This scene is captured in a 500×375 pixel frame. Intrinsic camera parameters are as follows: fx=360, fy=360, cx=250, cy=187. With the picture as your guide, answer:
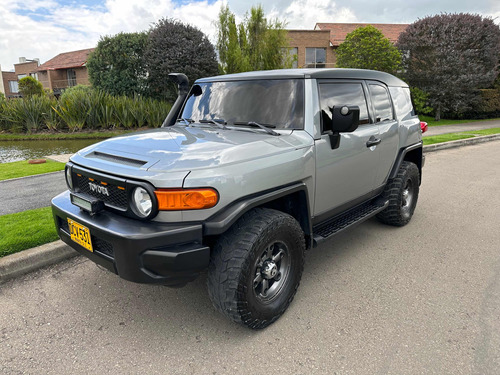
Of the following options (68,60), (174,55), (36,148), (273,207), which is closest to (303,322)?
(273,207)

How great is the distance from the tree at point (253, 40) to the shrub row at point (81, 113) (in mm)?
6674

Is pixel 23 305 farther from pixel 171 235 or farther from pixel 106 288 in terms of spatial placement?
pixel 171 235

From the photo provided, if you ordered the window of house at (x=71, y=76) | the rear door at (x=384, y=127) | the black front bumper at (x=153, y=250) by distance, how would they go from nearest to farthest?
the black front bumper at (x=153, y=250)
the rear door at (x=384, y=127)
the window of house at (x=71, y=76)

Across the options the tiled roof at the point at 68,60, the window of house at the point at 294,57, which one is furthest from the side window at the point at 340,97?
the tiled roof at the point at 68,60

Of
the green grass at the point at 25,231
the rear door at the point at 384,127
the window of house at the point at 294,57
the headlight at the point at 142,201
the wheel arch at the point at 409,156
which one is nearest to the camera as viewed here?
the headlight at the point at 142,201

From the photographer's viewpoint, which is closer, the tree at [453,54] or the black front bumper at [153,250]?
the black front bumper at [153,250]

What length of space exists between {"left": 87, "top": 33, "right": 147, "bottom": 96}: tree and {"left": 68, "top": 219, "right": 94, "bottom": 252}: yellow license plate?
50.3ft

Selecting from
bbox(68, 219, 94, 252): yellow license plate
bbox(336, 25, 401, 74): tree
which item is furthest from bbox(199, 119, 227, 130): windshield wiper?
bbox(336, 25, 401, 74): tree

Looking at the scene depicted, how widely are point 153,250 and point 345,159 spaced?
1.96 metres

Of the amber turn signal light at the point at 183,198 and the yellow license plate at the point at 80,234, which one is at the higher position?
the amber turn signal light at the point at 183,198

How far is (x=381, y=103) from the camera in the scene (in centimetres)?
407

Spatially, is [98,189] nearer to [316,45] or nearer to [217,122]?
[217,122]

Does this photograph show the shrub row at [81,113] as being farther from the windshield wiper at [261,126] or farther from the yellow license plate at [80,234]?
the yellow license plate at [80,234]

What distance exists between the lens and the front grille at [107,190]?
2.43 m
